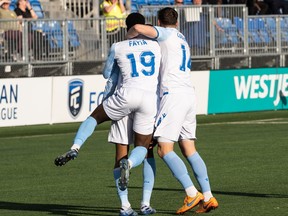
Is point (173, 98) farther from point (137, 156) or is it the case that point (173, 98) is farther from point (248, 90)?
point (248, 90)

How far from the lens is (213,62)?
94.7 ft

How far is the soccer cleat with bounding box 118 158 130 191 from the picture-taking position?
34.7 ft

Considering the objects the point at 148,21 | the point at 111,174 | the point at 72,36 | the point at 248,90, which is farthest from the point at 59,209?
the point at 248,90

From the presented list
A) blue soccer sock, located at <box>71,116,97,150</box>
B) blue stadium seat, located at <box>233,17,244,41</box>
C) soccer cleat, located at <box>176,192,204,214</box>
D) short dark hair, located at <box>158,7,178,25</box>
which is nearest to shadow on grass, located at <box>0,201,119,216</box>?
soccer cleat, located at <box>176,192,204,214</box>

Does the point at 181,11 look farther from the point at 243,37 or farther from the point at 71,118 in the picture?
the point at 71,118

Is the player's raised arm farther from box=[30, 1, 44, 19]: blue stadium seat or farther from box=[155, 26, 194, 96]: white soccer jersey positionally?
box=[30, 1, 44, 19]: blue stadium seat

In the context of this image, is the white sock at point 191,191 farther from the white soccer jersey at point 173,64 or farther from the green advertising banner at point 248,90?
the green advertising banner at point 248,90

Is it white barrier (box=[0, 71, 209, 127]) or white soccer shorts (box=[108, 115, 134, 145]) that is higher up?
white soccer shorts (box=[108, 115, 134, 145])

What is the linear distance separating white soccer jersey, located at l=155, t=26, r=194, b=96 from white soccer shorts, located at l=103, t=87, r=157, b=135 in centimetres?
22

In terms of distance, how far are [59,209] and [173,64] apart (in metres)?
2.34

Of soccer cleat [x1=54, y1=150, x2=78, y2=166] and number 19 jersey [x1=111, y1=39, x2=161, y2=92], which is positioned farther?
number 19 jersey [x1=111, y1=39, x2=161, y2=92]

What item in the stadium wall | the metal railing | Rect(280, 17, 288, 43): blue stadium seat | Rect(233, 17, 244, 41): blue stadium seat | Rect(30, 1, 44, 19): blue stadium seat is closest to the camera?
the stadium wall

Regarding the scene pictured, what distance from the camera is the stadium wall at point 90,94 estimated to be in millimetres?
24766

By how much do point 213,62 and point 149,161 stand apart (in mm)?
17430
